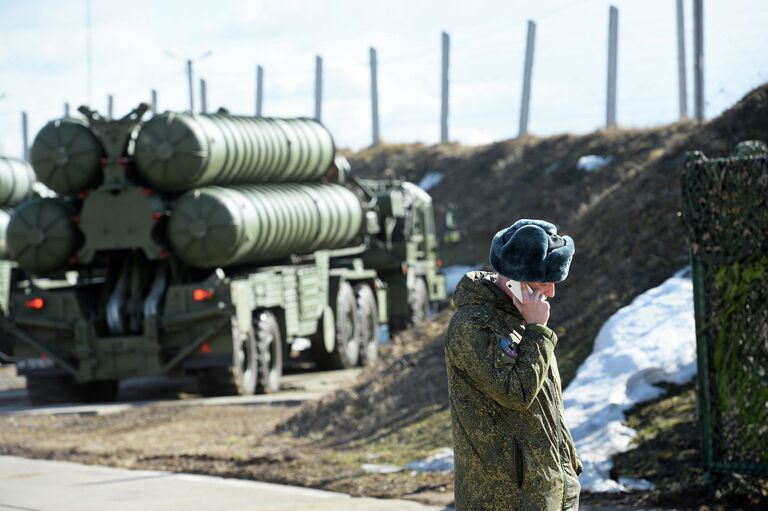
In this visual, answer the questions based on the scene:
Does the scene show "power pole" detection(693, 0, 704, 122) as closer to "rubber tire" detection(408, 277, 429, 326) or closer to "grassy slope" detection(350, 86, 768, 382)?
"grassy slope" detection(350, 86, 768, 382)

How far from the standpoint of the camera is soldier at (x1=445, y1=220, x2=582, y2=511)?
5.15 meters

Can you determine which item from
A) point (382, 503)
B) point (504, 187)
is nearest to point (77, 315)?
point (382, 503)

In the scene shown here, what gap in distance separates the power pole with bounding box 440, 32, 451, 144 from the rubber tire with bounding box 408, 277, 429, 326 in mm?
15475

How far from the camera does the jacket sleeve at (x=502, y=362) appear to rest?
5.09 metres

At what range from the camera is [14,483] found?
11508mm

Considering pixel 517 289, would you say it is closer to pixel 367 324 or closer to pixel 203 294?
pixel 203 294

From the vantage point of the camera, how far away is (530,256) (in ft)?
17.0

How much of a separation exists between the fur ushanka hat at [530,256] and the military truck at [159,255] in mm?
12913

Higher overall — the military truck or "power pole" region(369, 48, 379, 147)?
"power pole" region(369, 48, 379, 147)

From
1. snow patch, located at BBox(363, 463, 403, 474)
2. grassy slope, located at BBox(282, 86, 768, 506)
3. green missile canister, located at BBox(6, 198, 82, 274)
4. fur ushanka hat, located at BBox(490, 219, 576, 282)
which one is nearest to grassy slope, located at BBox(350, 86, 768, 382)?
grassy slope, located at BBox(282, 86, 768, 506)

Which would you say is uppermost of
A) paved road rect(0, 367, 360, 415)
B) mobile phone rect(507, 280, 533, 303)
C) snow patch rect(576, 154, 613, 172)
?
snow patch rect(576, 154, 613, 172)

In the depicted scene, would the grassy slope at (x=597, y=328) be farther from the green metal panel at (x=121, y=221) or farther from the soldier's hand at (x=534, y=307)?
the soldier's hand at (x=534, y=307)

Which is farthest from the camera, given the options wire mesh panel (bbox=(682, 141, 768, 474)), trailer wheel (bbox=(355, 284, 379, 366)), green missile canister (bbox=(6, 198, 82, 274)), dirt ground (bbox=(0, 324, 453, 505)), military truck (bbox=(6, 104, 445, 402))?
trailer wheel (bbox=(355, 284, 379, 366))

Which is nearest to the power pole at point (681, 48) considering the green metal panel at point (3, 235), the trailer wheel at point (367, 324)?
the trailer wheel at point (367, 324)
